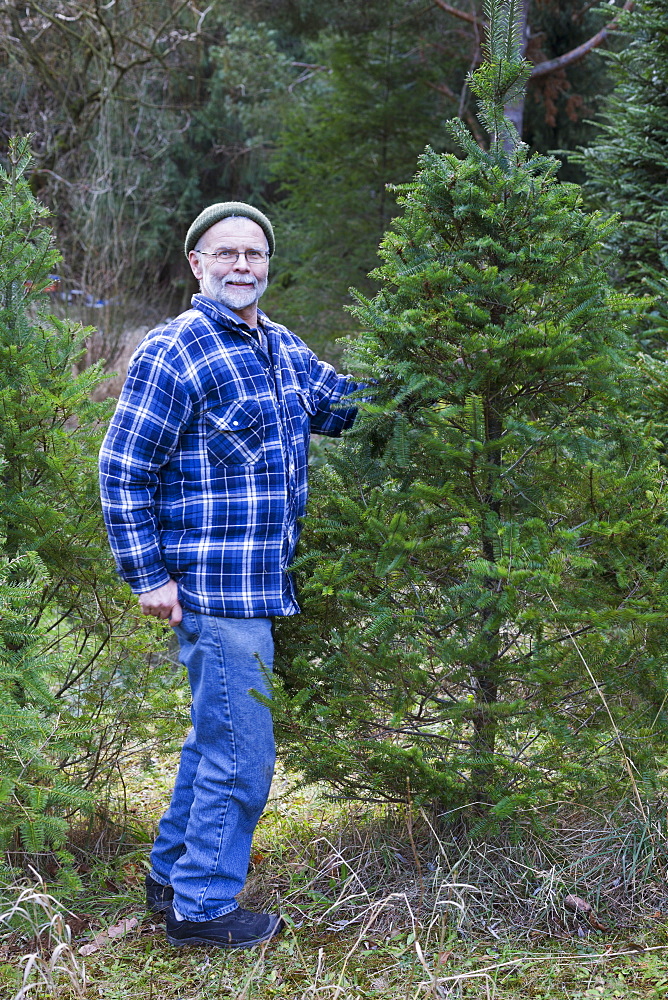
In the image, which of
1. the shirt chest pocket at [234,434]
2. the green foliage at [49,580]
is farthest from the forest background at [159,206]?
the shirt chest pocket at [234,434]

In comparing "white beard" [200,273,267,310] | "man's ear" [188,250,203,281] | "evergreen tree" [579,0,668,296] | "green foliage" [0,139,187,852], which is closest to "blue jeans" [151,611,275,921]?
"green foliage" [0,139,187,852]

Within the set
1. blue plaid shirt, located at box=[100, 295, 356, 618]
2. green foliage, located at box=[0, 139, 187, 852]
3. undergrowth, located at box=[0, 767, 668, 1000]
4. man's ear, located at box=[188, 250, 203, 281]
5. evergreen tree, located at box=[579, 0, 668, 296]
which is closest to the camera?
undergrowth, located at box=[0, 767, 668, 1000]

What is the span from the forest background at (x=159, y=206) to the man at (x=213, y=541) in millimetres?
246

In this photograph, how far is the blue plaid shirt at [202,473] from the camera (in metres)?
2.73

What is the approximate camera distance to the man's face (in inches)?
113

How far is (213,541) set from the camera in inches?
109

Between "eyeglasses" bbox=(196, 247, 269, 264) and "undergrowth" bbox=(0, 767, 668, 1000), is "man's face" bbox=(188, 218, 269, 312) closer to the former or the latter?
"eyeglasses" bbox=(196, 247, 269, 264)

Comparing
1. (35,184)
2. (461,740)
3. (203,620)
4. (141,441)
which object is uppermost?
(35,184)

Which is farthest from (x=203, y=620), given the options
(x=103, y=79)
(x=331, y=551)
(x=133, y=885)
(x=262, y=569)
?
(x=103, y=79)

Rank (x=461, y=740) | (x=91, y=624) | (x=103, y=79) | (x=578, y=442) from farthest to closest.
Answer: (x=103, y=79)
(x=91, y=624)
(x=461, y=740)
(x=578, y=442)

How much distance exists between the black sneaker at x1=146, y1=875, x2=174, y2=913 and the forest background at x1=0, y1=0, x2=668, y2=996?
267 millimetres

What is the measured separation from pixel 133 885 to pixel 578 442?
219cm

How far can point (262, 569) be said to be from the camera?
2.80m

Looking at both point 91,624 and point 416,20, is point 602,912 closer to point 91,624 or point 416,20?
point 91,624
